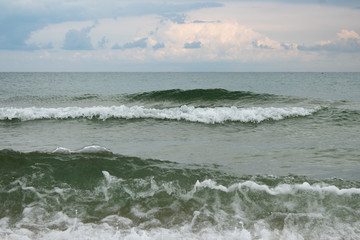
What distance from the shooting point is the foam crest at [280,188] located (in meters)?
5.70

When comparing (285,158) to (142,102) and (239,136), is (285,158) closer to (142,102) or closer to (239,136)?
(239,136)

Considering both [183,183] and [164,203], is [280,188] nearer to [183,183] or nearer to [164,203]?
[183,183]

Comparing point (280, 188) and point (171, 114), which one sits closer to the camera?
point (280, 188)

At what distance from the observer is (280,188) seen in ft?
19.1

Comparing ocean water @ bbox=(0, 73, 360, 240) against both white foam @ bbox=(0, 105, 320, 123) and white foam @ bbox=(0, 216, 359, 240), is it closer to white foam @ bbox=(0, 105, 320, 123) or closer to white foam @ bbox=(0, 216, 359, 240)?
white foam @ bbox=(0, 216, 359, 240)

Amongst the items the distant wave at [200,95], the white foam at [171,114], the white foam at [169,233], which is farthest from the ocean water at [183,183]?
the distant wave at [200,95]

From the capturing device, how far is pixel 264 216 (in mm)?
5129

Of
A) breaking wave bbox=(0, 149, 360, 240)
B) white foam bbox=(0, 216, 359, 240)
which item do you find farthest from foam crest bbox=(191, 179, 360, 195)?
white foam bbox=(0, 216, 359, 240)

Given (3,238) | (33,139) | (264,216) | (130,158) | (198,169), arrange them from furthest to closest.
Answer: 1. (33,139)
2. (130,158)
3. (198,169)
4. (264,216)
5. (3,238)

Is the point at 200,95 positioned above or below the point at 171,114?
above

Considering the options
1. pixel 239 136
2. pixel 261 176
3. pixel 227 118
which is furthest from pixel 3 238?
pixel 227 118

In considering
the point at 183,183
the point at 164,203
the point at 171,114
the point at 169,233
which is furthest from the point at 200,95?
the point at 169,233

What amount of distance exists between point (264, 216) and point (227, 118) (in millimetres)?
8641

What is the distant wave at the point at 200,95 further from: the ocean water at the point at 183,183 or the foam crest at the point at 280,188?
the foam crest at the point at 280,188
